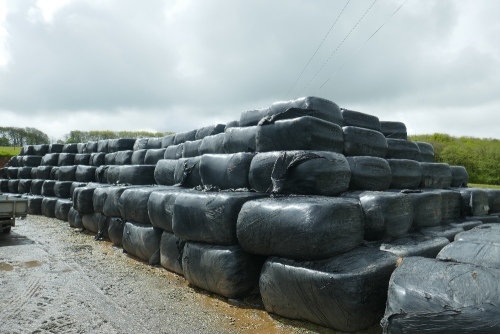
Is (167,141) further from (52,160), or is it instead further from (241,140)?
(52,160)

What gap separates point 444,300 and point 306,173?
6.42 feet

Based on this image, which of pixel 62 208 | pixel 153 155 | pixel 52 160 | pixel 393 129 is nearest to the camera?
pixel 393 129

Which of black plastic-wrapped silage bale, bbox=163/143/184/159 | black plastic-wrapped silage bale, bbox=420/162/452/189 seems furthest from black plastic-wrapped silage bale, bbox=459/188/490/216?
black plastic-wrapped silage bale, bbox=163/143/184/159

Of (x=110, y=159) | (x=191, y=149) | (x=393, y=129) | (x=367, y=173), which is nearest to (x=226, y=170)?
(x=367, y=173)

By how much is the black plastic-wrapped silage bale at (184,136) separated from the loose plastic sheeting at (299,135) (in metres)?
4.05

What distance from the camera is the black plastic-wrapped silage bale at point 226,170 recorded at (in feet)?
15.1

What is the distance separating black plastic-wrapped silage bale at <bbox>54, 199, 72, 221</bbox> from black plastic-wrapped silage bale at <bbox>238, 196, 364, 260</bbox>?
8.67 meters

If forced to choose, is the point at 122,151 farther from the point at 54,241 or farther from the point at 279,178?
the point at 279,178

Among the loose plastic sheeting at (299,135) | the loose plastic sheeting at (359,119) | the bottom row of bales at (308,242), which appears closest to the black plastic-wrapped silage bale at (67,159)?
the bottom row of bales at (308,242)

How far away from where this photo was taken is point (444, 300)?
7.14 feet

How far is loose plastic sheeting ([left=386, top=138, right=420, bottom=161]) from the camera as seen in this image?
6.22m

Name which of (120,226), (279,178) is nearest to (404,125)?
(279,178)

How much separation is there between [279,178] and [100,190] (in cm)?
517

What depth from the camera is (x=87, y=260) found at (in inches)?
233
